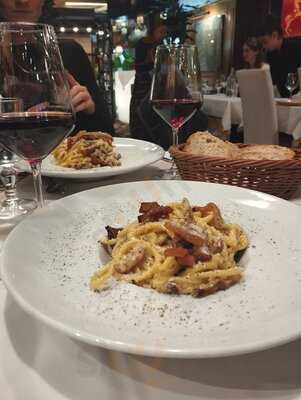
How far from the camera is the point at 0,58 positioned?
27.2 inches

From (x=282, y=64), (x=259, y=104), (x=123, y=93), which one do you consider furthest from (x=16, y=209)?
(x=123, y=93)

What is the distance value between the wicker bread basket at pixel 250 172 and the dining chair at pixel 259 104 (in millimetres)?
2636

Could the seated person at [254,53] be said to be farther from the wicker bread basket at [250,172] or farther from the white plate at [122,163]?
the wicker bread basket at [250,172]

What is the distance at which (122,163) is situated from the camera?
3.75ft

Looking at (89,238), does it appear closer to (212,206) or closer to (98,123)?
(212,206)

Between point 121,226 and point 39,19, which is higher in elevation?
point 39,19

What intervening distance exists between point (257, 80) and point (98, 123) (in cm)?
174

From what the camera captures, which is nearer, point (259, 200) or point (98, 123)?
point (259, 200)

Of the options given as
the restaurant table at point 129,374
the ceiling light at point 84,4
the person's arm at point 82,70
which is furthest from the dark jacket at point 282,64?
the ceiling light at point 84,4

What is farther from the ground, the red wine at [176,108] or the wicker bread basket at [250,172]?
the red wine at [176,108]

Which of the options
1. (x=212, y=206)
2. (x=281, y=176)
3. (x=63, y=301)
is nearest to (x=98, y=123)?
(x=281, y=176)

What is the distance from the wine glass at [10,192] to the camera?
73 centimetres

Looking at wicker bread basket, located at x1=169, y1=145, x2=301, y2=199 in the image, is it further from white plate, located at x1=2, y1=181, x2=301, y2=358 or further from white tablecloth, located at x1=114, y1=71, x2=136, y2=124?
white tablecloth, located at x1=114, y1=71, x2=136, y2=124

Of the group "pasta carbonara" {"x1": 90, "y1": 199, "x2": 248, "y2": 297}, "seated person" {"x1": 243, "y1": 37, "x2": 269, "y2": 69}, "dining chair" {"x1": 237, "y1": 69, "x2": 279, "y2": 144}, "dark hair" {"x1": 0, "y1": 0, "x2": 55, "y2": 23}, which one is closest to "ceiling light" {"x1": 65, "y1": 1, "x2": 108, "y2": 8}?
"seated person" {"x1": 243, "y1": 37, "x2": 269, "y2": 69}
